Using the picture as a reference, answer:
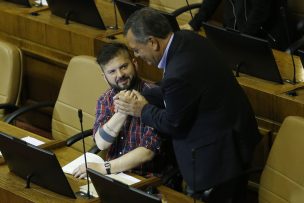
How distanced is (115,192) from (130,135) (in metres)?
0.54

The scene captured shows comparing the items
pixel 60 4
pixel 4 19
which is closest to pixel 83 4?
pixel 60 4

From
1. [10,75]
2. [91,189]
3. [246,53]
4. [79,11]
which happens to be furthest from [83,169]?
[79,11]

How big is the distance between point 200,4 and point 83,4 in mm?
929

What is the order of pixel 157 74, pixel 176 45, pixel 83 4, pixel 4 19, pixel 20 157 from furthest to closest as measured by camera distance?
pixel 4 19
pixel 83 4
pixel 157 74
pixel 20 157
pixel 176 45

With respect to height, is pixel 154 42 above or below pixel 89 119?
A: above

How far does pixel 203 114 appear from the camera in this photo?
280 cm

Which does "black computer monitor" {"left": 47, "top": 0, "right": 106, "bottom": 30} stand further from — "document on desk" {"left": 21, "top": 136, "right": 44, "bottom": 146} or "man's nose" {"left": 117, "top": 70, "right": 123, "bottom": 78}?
"man's nose" {"left": 117, "top": 70, "right": 123, "bottom": 78}

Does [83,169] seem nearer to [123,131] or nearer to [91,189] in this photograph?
[91,189]

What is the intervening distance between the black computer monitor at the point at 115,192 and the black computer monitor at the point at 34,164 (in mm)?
157

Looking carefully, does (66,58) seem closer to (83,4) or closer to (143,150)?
(83,4)

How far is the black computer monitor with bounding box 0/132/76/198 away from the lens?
2820 mm

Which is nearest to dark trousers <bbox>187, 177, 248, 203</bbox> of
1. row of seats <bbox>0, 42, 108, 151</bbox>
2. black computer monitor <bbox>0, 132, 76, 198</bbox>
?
black computer monitor <bbox>0, 132, 76, 198</bbox>

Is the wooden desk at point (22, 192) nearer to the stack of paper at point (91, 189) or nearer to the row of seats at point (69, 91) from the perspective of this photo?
the stack of paper at point (91, 189)

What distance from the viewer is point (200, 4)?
492 cm
